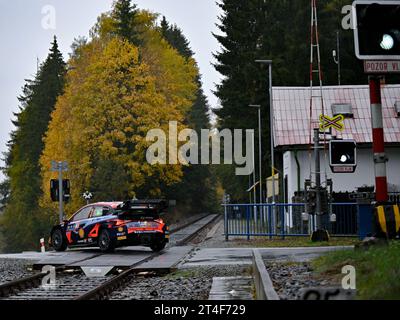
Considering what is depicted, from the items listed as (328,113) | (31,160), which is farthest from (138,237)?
(31,160)

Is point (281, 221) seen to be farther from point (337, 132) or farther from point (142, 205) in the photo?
point (337, 132)

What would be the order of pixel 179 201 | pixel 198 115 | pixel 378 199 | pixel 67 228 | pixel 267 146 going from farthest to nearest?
pixel 198 115 → pixel 179 201 → pixel 267 146 → pixel 67 228 → pixel 378 199

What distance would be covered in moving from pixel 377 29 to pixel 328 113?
1157 inches

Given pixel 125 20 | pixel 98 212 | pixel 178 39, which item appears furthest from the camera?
pixel 178 39

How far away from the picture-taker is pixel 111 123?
51.1 m

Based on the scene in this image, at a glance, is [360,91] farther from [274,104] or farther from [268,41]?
[268,41]

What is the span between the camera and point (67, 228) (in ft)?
78.9

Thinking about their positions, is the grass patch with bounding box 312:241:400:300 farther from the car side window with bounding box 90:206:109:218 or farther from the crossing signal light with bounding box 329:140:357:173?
the car side window with bounding box 90:206:109:218

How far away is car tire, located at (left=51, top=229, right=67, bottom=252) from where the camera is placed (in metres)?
24.3

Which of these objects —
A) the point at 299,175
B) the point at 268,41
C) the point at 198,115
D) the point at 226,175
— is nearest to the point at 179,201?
the point at 226,175

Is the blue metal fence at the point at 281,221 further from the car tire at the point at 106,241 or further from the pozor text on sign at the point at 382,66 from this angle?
the pozor text on sign at the point at 382,66

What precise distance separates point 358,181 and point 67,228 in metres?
15.6

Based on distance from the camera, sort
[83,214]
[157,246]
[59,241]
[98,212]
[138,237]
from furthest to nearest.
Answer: [59,241] < [83,214] < [157,246] < [98,212] < [138,237]

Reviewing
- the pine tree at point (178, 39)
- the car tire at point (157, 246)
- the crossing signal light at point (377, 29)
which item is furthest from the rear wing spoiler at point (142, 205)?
the pine tree at point (178, 39)
